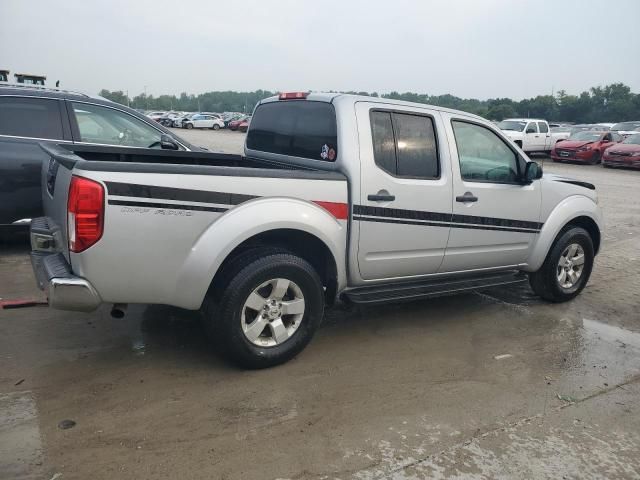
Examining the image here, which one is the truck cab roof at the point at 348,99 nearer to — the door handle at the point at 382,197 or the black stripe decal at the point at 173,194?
the door handle at the point at 382,197

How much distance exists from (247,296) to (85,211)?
108 centimetres

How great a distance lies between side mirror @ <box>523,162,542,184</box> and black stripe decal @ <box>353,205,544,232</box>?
37 cm

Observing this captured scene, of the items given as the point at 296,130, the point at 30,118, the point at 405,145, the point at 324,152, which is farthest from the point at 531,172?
the point at 30,118

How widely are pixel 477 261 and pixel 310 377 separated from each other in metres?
1.94

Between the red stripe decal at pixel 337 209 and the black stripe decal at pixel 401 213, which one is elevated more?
the red stripe decal at pixel 337 209

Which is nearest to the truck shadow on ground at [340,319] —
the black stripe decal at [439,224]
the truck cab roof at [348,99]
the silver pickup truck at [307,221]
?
the silver pickup truck at [307,221]

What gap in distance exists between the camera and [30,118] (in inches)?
237

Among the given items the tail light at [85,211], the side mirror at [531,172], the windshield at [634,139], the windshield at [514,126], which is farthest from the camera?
the windshield at [514,126]

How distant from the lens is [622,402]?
361cm

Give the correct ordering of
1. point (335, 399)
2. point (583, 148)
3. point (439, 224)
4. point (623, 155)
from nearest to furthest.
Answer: point (335, 399) < point (439, 224) < point (623, 155) < point (583, 148)

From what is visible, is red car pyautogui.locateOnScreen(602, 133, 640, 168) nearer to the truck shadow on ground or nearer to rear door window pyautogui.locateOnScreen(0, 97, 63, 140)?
the truck shadow on ground

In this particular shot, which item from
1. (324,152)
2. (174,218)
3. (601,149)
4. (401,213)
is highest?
(324,152)

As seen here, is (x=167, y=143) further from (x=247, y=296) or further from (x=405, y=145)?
(x=247, y=296)

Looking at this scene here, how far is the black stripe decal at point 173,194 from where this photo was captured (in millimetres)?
3105
